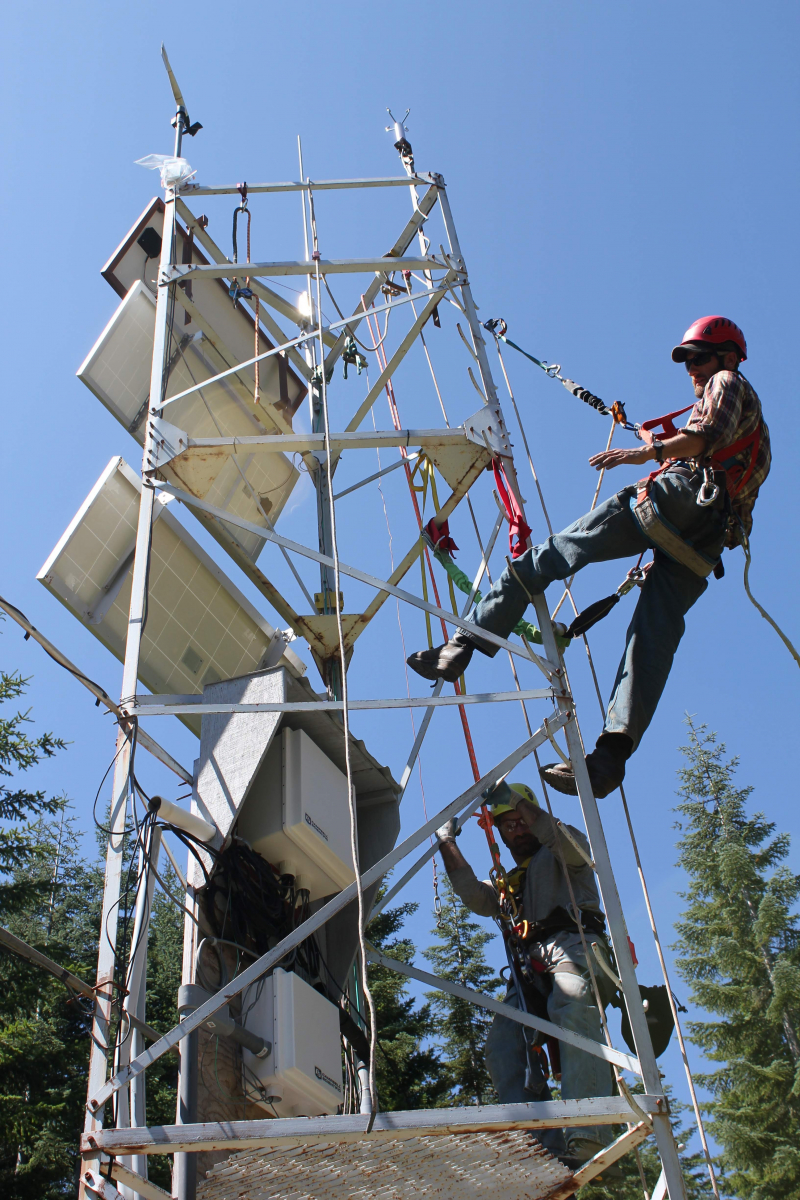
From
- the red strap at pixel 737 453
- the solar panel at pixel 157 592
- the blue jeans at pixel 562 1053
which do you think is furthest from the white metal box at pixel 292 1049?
the red strap at pixel 737 453

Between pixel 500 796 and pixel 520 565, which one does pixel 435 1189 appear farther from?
pixel 520 565

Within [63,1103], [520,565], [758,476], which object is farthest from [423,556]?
[63,1103]

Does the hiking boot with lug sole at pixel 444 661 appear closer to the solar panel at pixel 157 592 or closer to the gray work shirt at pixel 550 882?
the gray work shirt at pixel 550 882

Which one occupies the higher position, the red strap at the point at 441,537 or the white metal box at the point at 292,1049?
the red strap at the point at 441,537

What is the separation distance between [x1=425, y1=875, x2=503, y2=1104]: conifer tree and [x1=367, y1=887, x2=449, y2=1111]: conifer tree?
0.37m

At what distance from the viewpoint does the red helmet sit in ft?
18.9

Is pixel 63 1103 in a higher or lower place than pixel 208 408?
lower

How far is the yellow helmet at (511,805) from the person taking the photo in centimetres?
582

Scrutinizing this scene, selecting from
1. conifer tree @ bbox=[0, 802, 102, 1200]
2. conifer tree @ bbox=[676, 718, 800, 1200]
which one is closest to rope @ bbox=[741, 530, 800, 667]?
conifer tree @ bbox=[0, 802, 102, 1200]

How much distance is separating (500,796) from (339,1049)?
1.52 m

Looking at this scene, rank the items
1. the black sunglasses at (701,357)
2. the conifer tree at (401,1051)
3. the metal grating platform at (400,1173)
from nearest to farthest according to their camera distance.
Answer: the metal grating platform at (400,1173)
the black sunglasses at (701,357)
the conifer tree at (401,1051)

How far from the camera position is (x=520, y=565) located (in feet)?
17.7

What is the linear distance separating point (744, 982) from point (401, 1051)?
8040mm

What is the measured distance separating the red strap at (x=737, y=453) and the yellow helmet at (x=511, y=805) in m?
2.01
